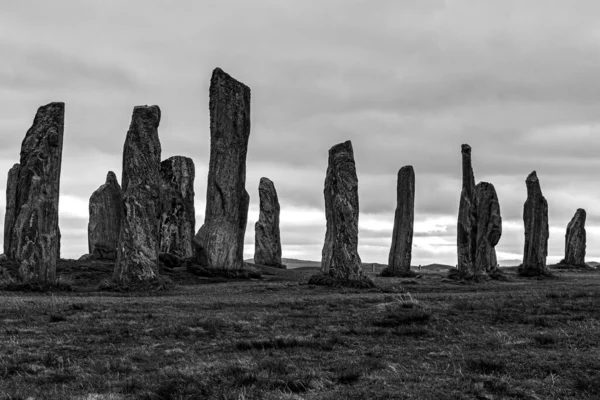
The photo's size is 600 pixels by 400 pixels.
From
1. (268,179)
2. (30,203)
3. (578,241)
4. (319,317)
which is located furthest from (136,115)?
(578,241)

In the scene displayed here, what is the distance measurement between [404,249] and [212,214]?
12.4 metres

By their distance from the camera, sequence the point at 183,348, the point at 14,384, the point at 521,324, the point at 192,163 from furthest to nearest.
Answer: the point at 192,163 < the point at 521,324 < the point at 183,348 < the point at 14,384

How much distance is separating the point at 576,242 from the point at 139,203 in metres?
41.5

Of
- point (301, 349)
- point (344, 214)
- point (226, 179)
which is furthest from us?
point (226, 179)

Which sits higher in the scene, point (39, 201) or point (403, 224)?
point (403, 224)

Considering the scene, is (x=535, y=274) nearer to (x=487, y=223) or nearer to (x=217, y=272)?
(x=487, y=223)

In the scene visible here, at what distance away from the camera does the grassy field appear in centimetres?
895

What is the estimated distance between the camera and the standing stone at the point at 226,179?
32562 mm

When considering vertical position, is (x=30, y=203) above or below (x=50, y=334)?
above

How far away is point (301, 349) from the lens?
11.7 meters

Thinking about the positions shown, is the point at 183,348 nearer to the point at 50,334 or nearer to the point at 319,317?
the point at 50,334

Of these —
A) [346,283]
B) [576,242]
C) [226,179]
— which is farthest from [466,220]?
[576,242]

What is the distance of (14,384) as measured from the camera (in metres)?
9.38

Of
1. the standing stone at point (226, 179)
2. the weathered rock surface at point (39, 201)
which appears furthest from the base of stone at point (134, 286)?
the standing stone at point (226, 179)
